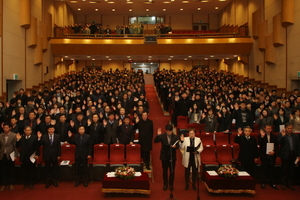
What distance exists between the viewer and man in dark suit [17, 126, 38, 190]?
252 inches

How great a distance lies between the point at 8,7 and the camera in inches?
494

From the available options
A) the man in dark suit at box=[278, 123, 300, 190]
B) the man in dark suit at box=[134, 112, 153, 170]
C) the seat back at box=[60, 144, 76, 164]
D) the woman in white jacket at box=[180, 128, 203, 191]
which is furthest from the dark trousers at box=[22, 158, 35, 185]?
the man in dark suit at box=[278, 123, 300, 190]

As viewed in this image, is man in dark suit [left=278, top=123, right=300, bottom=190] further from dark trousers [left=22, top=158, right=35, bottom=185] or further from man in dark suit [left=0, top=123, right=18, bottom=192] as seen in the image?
man in dark suit [left=0, top=123, right=18, bottom=192]

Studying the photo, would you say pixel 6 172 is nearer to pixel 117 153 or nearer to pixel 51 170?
pixel 51 170

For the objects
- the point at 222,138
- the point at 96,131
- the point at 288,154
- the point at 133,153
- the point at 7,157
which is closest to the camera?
the point at 7,157

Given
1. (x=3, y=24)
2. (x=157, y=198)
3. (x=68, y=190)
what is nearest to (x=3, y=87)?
(x=3, y=24)

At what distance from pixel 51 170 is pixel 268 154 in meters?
4.78

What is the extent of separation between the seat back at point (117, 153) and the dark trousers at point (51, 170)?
4.17 feet

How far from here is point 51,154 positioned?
6461 millimetres

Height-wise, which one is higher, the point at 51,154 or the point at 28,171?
the point at 51,154

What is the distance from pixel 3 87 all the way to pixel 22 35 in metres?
3.20

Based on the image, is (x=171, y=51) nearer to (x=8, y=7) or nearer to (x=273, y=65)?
(x=273, y=65)

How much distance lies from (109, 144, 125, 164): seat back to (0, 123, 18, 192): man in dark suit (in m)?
2.12

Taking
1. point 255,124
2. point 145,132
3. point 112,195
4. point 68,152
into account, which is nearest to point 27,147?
point 68,152
